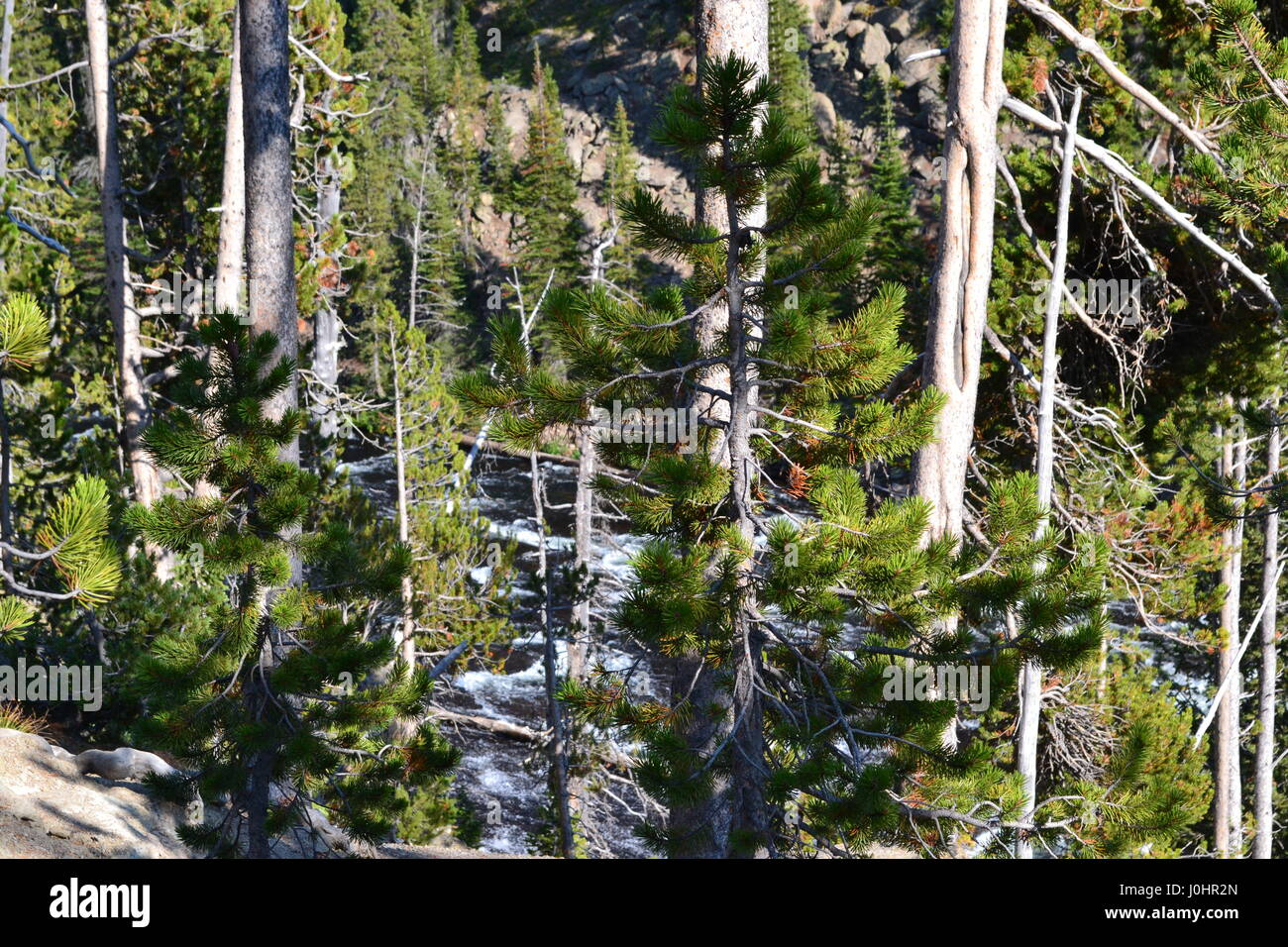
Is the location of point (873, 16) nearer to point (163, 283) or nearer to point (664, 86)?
point (664, 86)

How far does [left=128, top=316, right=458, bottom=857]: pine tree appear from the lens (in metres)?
5.27

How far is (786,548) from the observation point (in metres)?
4.08

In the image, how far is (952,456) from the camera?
21.9 feet

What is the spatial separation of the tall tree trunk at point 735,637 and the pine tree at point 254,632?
76.6 inches

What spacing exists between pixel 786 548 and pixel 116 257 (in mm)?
9212

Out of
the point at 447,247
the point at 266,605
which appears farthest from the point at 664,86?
the point at 266,605

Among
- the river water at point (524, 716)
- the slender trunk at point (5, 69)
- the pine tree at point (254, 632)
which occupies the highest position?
the slender trunk at point (5, 69)

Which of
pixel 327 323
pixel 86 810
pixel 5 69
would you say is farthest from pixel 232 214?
pixel 5 69

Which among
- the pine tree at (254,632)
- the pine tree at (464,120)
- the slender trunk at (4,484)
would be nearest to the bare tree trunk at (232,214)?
the slender trunk at (4,484)

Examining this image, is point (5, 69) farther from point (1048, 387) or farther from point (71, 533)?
point (1048, 387)

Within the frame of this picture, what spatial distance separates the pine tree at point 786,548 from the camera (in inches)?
162

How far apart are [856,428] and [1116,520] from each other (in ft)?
21.4

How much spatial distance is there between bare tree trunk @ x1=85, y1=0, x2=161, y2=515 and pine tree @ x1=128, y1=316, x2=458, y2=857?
5645 mm

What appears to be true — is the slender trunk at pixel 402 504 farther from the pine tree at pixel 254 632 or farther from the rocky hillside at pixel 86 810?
the pine tree at pixel 254 632
